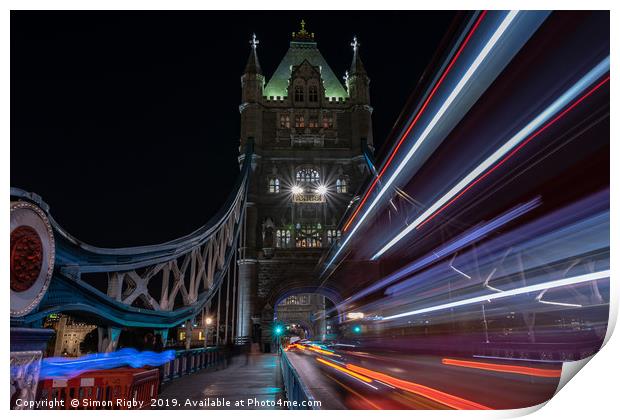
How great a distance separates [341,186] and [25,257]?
31.3m

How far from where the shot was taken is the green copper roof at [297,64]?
3941cm

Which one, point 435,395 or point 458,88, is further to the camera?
point 458,88

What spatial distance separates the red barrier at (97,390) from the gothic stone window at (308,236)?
90.7 ft

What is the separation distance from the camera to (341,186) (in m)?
34.9

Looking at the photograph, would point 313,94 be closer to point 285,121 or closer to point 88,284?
point 285,121

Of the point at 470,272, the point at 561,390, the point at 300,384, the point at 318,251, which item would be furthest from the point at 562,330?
the point at 318,251

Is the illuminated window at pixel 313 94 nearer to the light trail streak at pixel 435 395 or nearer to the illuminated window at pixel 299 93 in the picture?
the illuminated window at pixel 299 93

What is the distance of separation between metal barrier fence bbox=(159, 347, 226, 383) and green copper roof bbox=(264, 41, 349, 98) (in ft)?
88.4

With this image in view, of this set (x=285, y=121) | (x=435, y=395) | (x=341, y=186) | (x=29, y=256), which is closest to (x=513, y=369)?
(x=435, y=395)

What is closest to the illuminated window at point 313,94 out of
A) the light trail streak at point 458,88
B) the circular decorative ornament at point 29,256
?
the light trail streak at point 458,88

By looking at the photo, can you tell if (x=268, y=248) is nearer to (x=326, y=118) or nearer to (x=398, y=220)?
(x=326, y=118)

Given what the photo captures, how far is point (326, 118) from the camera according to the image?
123ft

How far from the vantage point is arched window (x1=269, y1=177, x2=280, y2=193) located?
3472cm
